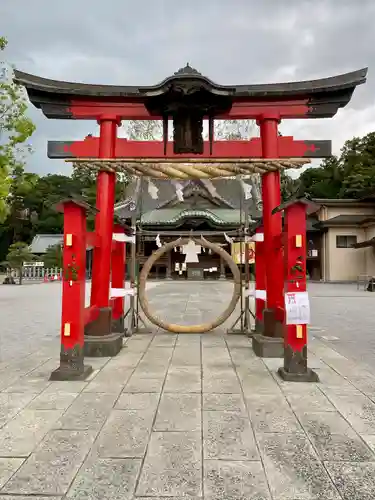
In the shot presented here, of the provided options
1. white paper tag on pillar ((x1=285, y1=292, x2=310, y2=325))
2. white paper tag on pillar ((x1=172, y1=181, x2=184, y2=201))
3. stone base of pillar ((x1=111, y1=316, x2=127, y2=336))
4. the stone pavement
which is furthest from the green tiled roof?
the stone pavement

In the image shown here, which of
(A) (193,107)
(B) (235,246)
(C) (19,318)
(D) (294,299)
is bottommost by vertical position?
(C) (19,318)

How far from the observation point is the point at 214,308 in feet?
45.2

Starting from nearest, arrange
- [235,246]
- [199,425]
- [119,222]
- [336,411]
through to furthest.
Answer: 1. [199,425]
2. [336,411]
3. [119,222]
4. [235,246]

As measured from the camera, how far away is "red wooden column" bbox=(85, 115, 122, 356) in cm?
670

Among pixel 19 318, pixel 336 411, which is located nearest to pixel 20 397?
pixel 336 411

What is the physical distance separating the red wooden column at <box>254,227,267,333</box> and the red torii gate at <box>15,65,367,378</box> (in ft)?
1.87

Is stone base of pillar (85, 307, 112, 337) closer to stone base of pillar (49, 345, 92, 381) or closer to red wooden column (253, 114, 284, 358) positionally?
stone base of pillar (49, 345, 92, 381)

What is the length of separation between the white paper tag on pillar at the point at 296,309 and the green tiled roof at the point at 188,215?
24.0 meters

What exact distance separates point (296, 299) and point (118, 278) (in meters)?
4.31

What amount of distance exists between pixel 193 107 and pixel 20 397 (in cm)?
499

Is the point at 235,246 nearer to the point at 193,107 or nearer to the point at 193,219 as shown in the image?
the point at 193,107

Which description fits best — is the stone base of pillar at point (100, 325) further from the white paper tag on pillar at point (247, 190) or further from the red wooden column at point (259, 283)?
the white paper tag on pillar at point (247, 190)

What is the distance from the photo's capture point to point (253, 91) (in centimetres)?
675

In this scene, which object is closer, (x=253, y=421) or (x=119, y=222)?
(x=253, y=421)
